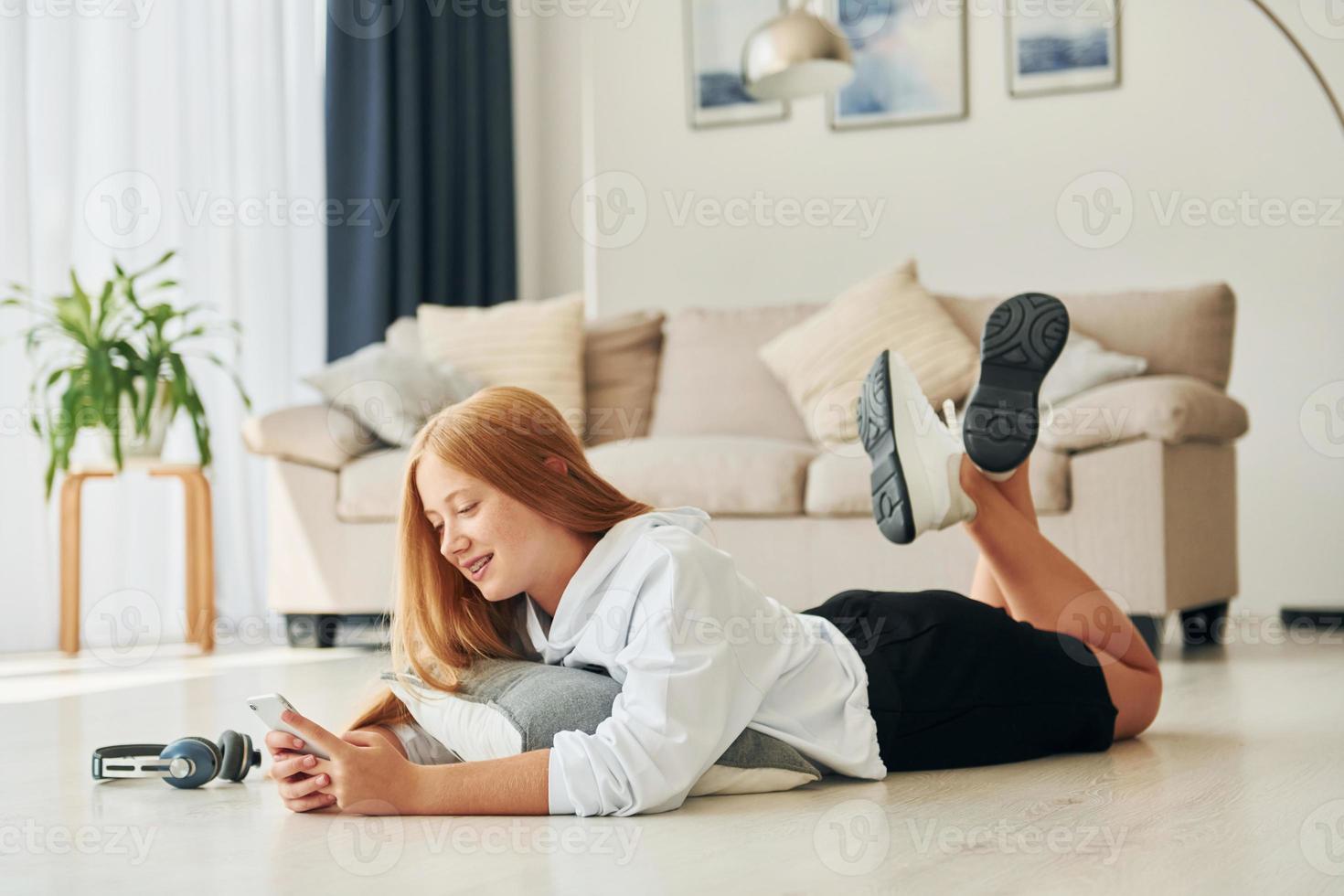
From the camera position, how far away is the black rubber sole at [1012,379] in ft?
6.40

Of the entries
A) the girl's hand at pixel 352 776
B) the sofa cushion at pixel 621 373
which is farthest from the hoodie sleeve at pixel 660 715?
the sofa cushion at pixel 621 373

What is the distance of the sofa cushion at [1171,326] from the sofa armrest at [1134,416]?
0.40 m

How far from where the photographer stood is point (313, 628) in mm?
3752

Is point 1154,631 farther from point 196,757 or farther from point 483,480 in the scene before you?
point 196,757

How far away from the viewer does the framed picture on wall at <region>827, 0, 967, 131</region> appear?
458 cm

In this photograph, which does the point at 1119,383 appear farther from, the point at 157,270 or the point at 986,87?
the point at 157,270

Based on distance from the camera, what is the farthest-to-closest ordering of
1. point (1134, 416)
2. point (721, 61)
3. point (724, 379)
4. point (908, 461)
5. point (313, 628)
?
point (721, 61)
point (724, 379)
point (313, 628)
point (1134, 416)
point (908, 461)

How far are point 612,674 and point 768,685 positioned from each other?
174 millimetres

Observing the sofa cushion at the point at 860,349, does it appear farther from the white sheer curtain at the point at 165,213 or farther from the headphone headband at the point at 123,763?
the headphone headband at the point at 123,763

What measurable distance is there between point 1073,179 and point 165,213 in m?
2.74

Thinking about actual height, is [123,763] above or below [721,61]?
below

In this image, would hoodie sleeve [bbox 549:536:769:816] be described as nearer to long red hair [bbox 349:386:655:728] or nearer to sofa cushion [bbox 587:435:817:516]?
long red hair [bbox 349:386:655:728]

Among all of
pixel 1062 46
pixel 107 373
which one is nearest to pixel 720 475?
pixel 107 373

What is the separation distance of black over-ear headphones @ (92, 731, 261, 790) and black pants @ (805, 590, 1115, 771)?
0.74 metres
